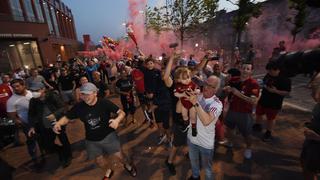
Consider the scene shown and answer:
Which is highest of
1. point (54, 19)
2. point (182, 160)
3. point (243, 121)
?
point (54, 19)

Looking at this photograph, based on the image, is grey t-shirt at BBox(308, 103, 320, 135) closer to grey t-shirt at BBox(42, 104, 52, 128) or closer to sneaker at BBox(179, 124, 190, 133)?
sneaker at BBox(179, 124, 190, 133)

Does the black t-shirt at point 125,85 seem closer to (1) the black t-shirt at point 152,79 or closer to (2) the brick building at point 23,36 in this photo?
(1) the black t-shirt at point 152,79

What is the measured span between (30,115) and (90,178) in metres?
1.93

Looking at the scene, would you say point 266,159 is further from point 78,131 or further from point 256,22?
point 256,22

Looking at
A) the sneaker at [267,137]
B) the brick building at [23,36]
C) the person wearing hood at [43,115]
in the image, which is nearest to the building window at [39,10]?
the brick building at [23,36]

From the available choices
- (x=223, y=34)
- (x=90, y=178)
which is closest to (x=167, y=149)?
(x=90, y=178)

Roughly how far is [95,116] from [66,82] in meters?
5.83

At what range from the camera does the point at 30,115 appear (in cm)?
481

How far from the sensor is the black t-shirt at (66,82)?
898cm

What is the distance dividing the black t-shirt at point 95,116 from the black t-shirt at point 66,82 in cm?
548

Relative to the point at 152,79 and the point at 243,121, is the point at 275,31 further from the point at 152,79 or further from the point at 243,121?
the point at 243,121

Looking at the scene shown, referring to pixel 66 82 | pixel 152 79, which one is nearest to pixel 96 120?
pixel 152 79

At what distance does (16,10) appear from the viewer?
2469 cm

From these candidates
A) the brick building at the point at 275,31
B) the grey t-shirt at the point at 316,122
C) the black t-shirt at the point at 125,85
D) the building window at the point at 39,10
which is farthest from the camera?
the building window at the point at 39,10
